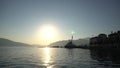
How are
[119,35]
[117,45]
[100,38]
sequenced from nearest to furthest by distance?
[117,45] → [119,35] → [100,38]

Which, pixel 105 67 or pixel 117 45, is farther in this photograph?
pixel 117 45

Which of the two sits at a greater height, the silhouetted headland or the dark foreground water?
the silhouetted headland

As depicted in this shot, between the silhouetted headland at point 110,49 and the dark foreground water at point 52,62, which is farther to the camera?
the silhouetted headland at point 110,49

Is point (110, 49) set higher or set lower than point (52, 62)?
higher

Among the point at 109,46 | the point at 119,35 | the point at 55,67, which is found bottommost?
the point at 55,67

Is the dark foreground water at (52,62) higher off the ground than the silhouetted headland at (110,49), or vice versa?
the silhouetted headland at (110,49)

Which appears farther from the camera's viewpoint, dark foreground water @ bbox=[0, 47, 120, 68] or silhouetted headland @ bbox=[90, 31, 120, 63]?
silhouetted headland @ bbox=[90, 31, 120, 63]

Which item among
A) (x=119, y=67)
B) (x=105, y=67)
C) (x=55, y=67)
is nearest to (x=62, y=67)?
(x=55, y=67)

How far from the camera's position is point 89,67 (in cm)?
3216

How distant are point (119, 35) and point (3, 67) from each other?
107m

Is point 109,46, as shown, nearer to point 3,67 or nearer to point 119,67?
point 119,67

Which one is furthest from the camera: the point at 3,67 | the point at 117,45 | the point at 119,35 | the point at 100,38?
the point at 100,38

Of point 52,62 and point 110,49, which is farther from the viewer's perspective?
point 110,49

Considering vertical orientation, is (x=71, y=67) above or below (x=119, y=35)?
below
